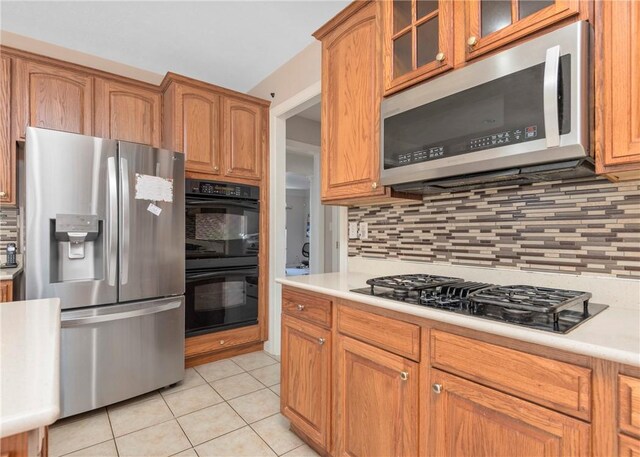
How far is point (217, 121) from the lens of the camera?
2809 mm

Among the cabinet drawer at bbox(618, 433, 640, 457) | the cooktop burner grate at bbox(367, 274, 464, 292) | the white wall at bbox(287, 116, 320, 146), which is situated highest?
the white wall at bbox(287, 116, 320, 146)

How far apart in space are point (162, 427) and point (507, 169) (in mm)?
2197

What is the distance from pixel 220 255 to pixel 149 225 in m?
0.69

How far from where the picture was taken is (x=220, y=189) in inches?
109

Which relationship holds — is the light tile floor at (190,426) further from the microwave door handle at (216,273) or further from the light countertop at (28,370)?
the light countertop at (28,370)

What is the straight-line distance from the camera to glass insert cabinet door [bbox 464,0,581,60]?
105 centimetres

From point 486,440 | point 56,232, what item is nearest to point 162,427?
point 56,232

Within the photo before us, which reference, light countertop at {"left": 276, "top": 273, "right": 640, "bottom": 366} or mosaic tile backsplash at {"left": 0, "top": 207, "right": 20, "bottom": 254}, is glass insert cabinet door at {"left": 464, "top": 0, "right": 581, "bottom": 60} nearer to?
light countertop at {"left": 276, "top": 273, "right": 640, "bottom": 366}

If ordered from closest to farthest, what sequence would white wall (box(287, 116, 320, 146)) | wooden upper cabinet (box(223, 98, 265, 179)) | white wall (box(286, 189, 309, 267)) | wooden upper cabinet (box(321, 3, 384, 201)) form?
wooden upper cabinet (box(321, 3, 384, 201))
wooden upper cabinet (box(223, 98, 265, 179))
white wall (box(287, 116, 320, 146))
white wall (box(286, 189, 309, 267))

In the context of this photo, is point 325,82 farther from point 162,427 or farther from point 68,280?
point 162,427

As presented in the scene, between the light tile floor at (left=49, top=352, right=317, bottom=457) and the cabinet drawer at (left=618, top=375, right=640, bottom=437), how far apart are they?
1.36 metres

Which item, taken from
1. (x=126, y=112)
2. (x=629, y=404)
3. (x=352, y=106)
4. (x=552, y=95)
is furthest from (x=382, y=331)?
(x=126, y=112)

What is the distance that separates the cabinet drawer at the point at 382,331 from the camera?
1187 mm

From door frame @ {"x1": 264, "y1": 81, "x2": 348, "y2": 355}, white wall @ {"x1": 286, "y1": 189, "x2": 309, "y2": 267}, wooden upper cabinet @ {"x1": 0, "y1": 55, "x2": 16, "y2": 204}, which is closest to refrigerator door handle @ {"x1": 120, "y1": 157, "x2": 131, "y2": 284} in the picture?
wooden upper cabinet @ {"x1": 0, "y1": 55, "x2": 16, "y2": 204}
